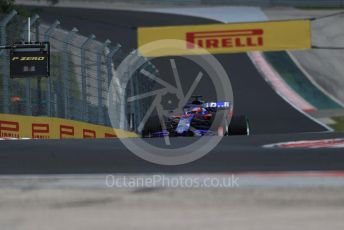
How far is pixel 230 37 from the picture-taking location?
2162 centimetres

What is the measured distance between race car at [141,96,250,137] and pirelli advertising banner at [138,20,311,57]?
1031cm

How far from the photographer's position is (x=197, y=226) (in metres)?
3.51

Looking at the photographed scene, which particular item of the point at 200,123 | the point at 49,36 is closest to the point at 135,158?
the point at 200,123

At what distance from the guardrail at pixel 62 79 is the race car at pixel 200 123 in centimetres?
230

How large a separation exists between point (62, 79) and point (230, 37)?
10.6 m

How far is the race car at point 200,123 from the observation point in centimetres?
1009

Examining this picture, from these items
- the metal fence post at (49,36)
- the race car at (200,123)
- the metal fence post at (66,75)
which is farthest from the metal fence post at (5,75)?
the race car at (200,123)

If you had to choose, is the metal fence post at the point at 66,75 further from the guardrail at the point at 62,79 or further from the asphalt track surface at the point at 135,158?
the asphalt track surface at the point at 135,158

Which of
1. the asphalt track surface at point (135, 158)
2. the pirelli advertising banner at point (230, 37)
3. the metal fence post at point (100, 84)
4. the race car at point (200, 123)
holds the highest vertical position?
the pirelli advertising banner at point (230, 37)

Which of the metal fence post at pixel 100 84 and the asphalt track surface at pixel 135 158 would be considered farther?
the metal fence post at pixel 100 84

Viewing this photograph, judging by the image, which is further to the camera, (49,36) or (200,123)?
(49,36)

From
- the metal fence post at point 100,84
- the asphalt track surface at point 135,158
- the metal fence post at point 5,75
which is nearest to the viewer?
the asphalt track surface at point 135,158

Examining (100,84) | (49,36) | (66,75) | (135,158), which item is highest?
(49,36)

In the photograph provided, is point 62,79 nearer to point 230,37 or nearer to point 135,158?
point 135,158
